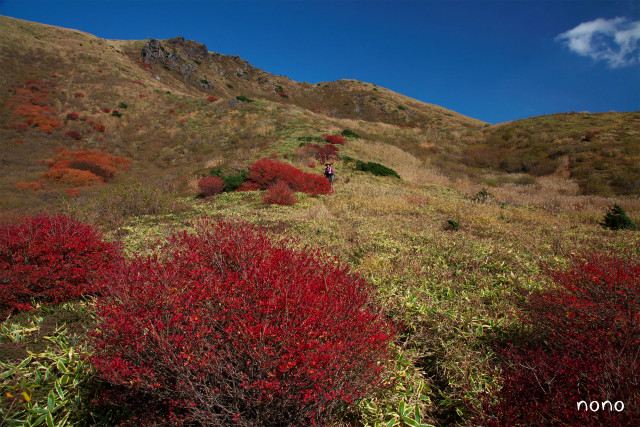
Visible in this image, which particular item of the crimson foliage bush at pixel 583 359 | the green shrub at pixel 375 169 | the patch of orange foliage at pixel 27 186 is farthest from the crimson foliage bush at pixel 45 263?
the green shrub at pixel 375 169

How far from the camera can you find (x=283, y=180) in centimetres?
1295

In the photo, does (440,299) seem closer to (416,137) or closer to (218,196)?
(218,196)

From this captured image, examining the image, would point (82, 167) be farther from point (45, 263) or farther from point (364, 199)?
point (364, 199)

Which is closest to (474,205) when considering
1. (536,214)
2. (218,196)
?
(536,214)

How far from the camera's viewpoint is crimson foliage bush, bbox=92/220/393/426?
1.90 meters

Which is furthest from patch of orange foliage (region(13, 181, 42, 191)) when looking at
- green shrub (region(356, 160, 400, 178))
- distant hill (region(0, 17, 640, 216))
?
green shrub (region(356, 160, 400, 178))

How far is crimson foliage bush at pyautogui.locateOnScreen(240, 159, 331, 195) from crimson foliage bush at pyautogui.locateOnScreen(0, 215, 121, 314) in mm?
8704

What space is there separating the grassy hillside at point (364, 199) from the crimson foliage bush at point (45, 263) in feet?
1.00

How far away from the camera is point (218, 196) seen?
40.4 feet

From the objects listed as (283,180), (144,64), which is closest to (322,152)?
(283,180)

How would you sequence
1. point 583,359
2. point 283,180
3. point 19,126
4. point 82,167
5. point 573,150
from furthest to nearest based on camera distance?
point 19,126 < point 573,150 < point 82,167 < point 283,180 < point 583,359

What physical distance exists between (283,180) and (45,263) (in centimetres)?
947

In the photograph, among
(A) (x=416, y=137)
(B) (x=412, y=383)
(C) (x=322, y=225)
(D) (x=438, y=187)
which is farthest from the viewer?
(A) (x=416, y=137)

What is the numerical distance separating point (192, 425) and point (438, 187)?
15100 mm
